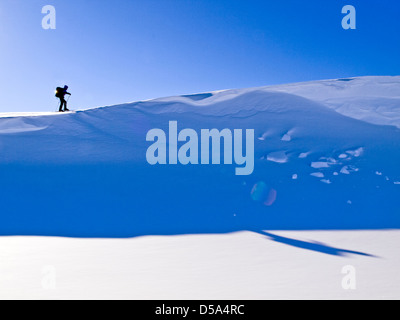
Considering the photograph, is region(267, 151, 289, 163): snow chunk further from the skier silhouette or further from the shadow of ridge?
the skier silhouette

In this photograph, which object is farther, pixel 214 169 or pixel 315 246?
pixel 214 169

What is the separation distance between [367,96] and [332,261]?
7467mm

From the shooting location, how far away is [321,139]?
7930 millimetres

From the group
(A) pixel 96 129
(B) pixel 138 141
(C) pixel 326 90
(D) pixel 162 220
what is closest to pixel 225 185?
(D) pixel 162 220

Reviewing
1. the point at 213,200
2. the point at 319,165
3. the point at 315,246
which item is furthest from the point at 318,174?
the point at 315,246

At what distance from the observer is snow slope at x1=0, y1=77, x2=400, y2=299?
286 centimetres

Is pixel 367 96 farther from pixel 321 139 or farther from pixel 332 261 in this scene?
pixel 332 261

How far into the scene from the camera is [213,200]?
6.47 metres

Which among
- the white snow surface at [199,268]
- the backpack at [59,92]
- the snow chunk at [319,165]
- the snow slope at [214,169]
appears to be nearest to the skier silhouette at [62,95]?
the backpack at [59,92]

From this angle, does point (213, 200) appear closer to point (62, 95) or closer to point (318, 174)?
point (318, 174)

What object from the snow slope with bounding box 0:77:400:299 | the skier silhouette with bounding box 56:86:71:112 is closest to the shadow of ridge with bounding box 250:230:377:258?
the snow slope with bounding box 0:77:400:299

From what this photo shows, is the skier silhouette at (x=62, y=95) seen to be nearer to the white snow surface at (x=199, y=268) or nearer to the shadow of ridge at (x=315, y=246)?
the white snow surface at (x=199, y=268)

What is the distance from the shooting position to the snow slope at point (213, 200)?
113 inches

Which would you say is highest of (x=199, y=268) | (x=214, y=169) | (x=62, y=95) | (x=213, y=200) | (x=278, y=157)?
(x=62, y=95)
